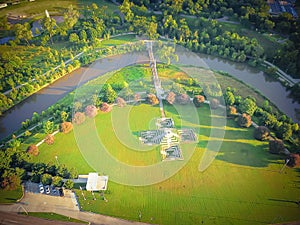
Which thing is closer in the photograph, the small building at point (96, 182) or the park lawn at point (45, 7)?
the small building at point (96, 182)

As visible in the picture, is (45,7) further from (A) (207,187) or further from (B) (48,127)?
(A) (207,187)

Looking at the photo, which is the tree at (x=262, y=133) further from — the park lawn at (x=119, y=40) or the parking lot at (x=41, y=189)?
the park lawn at (x=119, y=40)

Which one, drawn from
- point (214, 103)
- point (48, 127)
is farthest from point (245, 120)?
point (48, 127)

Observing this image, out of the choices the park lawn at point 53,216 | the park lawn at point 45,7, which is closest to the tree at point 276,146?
the park lawn at point 53,216

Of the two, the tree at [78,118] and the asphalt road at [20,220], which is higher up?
the tree at [78,118]

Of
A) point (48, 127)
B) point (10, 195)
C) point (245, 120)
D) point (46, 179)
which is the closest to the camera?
point (46, 179)

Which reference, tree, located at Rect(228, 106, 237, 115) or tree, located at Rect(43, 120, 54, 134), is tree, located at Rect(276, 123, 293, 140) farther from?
tree, located at Rect(43, 120, 54, 134)
